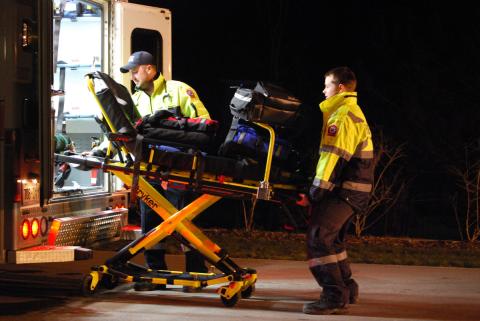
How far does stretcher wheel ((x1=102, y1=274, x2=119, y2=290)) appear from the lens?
776 cm

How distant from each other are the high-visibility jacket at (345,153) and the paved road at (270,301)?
1.03 m

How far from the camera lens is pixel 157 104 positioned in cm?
794

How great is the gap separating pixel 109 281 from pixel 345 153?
2423mm

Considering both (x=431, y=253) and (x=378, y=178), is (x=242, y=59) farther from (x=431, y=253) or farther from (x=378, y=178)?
(x=431, y=253)

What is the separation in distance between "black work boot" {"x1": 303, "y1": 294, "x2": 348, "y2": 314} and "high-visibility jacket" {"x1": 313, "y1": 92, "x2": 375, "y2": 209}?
79cm

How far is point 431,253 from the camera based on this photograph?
11.2 m

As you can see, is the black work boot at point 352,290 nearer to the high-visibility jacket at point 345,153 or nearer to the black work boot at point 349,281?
the black work boot at point 349,281

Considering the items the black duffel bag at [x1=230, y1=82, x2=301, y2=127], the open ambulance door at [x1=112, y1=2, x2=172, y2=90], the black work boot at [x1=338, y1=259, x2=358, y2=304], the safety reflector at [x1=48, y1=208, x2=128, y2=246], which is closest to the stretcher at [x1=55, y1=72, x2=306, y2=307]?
the black duffel bag at [x1=230, y1=82, x2=301, y2=127]

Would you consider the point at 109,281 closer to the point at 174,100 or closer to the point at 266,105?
the point at 174,100

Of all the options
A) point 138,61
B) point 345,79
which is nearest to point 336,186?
point 345,79

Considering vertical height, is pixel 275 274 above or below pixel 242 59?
below

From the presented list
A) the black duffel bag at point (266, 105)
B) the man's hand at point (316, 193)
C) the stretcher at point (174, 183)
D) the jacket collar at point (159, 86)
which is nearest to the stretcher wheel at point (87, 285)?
the stretcher at point (174, 183)

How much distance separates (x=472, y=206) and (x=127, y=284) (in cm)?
649

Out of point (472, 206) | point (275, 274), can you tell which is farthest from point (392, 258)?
point (472, 206)
